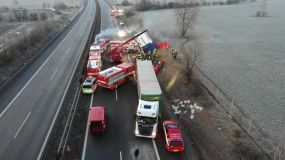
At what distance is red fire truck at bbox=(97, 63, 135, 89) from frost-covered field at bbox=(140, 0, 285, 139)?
52.3ft

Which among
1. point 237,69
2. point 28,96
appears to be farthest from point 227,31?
point 28,96

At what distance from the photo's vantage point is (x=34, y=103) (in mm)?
37438

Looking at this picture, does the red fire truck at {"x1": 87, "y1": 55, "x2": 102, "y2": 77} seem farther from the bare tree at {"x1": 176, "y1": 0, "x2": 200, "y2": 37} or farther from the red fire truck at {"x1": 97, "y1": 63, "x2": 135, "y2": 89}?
the bare tree at {"x1": 176, "y1": 0, "x2": 200, "y2": 37}

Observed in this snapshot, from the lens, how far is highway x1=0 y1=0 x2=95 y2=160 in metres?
28.6

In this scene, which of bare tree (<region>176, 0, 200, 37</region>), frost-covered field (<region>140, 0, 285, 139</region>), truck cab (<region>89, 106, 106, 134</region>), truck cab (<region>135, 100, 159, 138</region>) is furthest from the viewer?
bare tree (<region>176, 0, 200, 37</region>)

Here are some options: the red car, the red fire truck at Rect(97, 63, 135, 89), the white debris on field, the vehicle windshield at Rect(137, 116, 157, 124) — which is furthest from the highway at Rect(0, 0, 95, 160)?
the white debris on field

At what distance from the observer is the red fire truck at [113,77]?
4019cm

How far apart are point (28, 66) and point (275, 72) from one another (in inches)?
1835

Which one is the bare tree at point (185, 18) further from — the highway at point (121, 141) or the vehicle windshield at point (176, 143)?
the vehicle windshield at point (176, 143)

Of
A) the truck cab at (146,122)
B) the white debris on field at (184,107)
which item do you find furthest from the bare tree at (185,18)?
the truck cab at (146,122)

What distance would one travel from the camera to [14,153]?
27.4m

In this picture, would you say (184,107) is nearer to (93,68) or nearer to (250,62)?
(93,68)

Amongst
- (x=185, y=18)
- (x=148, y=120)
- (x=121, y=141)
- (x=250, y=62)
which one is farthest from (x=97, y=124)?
(x=185, y=18)

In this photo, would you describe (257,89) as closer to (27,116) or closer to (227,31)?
(27,116)
